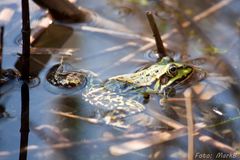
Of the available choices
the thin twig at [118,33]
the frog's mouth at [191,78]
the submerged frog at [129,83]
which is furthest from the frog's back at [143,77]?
the thin twig at [118,33]

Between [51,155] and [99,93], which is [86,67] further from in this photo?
[51,155]

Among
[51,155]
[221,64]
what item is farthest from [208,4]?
[51,155]

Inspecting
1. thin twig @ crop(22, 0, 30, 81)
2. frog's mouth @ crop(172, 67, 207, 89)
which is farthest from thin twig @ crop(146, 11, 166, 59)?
thin twig @ crop(22, 0, 30, 81)

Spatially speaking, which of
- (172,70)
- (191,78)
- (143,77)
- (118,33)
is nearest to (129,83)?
(143,77)

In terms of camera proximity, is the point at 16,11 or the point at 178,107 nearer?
the point at 178,107

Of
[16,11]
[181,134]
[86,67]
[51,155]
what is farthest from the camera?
[16,11]

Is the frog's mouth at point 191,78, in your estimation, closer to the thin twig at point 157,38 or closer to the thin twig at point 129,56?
the thin twig at point 157,38
